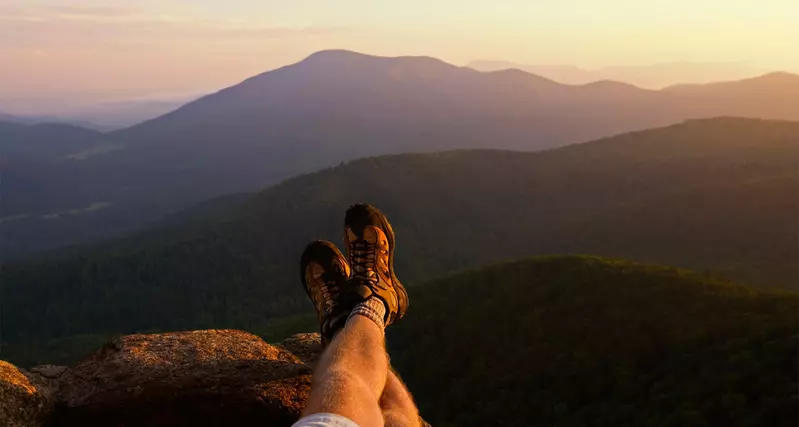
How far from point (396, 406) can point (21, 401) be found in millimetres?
3217

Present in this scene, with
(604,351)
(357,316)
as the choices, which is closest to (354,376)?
(357,316)

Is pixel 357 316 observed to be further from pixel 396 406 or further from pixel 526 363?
pixel 526 363

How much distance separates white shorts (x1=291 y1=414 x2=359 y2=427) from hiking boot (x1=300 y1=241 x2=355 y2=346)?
2.56m

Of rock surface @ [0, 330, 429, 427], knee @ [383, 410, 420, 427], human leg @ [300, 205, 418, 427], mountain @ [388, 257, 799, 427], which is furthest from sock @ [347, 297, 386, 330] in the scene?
mountain @ [388, 257, 799, 427]

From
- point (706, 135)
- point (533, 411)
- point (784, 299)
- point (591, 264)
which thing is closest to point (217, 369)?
point (533, 411)

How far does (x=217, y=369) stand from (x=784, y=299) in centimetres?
2775

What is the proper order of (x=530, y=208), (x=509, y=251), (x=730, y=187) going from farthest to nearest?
(x=530, y=208)
(x=509, y=251)
(x=730, y=187)

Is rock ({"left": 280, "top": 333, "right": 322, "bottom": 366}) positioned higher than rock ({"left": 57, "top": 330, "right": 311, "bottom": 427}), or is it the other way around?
rock ({"left": 57, "top": 330, "right": 311, "bottom": 427})

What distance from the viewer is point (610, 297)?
3159cm

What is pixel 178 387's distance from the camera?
5281 millimetres

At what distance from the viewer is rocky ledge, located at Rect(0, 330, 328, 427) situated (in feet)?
16.4

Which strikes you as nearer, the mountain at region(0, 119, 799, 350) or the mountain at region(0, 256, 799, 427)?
the mountain at region(0, 256, 799, 427)

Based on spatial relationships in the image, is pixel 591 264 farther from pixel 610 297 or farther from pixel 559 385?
pixel 559 385

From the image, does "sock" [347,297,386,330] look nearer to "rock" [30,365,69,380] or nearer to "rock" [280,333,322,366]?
"rock" [280,333,322,366]
